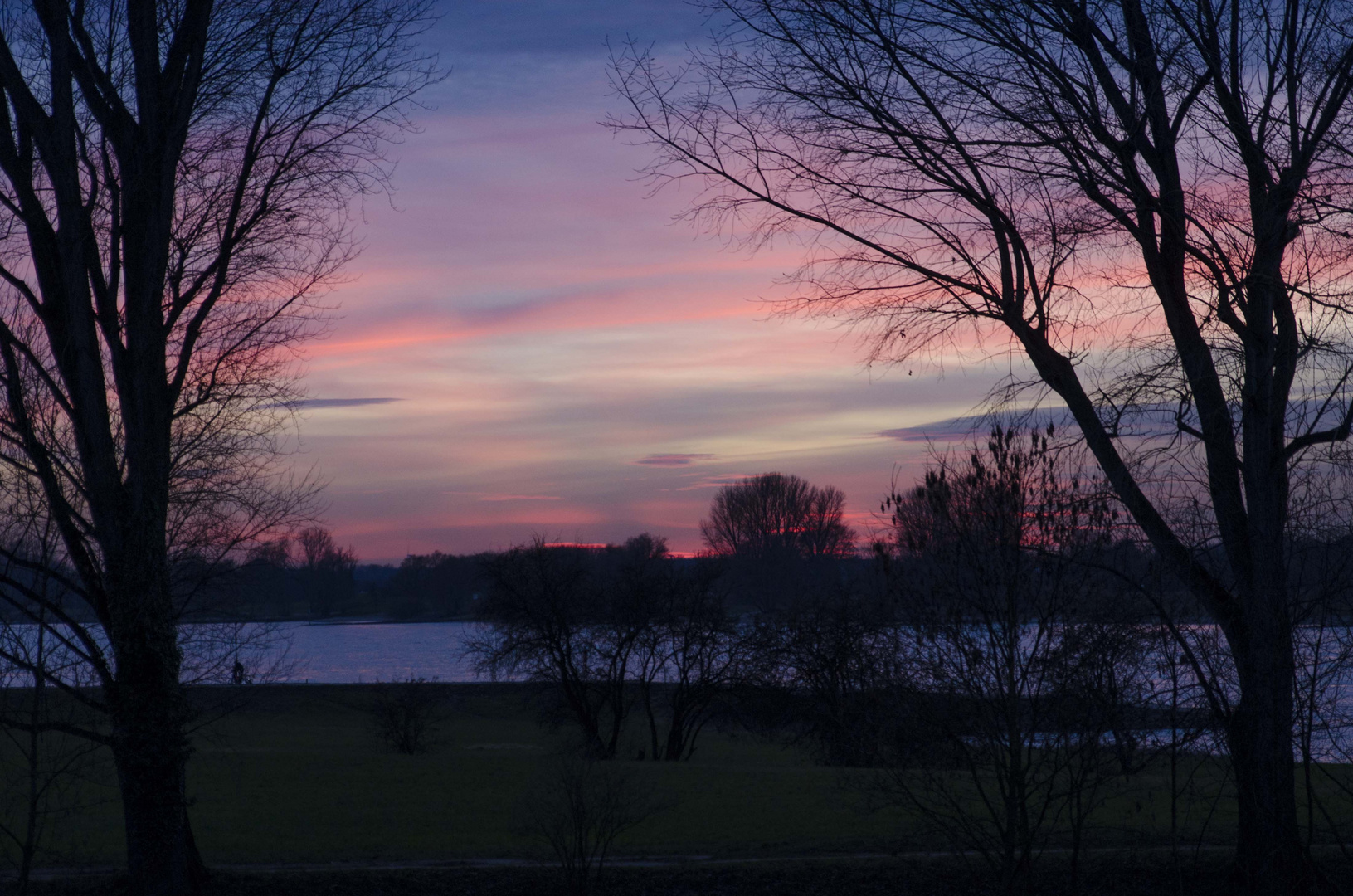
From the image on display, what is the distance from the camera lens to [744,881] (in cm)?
986

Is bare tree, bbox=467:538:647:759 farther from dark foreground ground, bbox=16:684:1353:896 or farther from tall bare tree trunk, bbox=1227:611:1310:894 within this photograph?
tall bare tree trunk, bbox=1227:611:1310:894

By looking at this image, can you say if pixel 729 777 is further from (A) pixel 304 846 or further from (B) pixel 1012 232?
(B) pixel 1012 232

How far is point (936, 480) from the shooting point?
6848 millimetres

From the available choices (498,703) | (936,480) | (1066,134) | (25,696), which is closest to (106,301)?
(25,696)

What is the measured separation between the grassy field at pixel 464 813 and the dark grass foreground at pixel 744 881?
39cm

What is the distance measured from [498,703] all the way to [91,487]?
115ft

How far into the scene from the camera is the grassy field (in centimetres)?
1323

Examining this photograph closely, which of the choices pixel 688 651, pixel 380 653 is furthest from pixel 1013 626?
pixel 380 653

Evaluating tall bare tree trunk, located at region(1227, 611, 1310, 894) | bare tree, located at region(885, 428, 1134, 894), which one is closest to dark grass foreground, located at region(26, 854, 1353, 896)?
tall bare tree trunk, located at region(1227, 611, 1310, 894)

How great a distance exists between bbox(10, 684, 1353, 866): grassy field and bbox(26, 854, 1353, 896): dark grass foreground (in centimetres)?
39

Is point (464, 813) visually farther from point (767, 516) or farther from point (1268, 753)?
point (767, 516)

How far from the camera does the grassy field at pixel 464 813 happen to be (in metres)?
13.2

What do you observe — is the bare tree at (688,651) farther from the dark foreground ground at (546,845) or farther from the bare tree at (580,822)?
the bare tree at (580,822)

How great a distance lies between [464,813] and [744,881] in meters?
9.45
